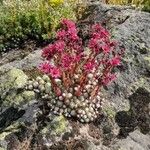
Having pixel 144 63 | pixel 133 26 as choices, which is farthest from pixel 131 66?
pixel 133 26

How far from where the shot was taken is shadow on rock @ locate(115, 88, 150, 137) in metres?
6.37

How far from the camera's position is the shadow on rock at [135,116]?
6371mm

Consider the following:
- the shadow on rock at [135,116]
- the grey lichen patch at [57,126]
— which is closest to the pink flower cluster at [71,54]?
the grey lichen patch at [57,126]

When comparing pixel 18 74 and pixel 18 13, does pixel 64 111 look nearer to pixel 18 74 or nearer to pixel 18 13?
pixel 18 74

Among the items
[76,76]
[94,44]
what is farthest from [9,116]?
[94,44]

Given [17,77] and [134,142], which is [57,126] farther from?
[17,77]

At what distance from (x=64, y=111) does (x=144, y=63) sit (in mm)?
1759

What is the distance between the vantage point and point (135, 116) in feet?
21.3

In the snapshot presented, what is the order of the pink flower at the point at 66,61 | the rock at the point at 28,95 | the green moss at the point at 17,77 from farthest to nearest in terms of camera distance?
the green moss at the point at 17,77
the rock at the point at 28,95
the pink flower at the point at 66,61

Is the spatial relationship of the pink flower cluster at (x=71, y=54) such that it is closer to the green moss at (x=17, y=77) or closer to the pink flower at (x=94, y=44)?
the pink flower at (x=94, y=44)

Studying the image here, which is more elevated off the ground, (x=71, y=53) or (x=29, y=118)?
(x=71, y=53)

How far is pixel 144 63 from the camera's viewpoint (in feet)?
23.5

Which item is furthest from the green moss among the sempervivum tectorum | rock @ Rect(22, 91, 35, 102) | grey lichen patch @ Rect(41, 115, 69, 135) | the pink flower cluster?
grey lichen patch @ Rect(41, 115, 69, 135)

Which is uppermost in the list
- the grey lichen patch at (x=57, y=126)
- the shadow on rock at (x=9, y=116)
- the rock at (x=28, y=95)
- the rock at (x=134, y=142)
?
the rock at (x=28, y=95)
